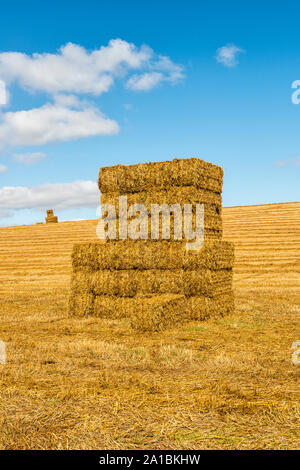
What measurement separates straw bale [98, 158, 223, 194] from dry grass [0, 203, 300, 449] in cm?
309

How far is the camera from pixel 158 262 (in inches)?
362

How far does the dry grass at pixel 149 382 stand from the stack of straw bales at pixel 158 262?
0.54 metres

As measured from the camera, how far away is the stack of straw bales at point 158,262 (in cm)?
905

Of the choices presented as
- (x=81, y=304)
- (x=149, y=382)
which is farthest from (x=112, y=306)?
(x=149, y=382)

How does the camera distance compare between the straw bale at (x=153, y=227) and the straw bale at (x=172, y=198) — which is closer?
the straw bale at (x=153, y=227)

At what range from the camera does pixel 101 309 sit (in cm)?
963

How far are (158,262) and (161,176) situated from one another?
78.1 inches

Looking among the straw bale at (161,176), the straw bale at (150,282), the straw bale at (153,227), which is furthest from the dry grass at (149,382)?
the straw bale at (161,176)

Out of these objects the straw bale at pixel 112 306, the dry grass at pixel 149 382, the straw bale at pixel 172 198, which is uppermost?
the straw bale at pixel 172 198

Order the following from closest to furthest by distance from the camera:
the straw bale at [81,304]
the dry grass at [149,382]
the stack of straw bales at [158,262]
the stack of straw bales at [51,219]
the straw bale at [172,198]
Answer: the dry grass at [149,382]
the stack of straw bales at [158,262]
the straw bale at [172,198]
the straw bale at [81,304]
the stack of straw bales at [51,219]

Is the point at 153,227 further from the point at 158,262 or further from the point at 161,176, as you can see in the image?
the point at 161,176

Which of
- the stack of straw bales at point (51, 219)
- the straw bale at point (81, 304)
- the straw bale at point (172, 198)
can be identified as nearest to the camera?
the straw bale at point (172, 198)

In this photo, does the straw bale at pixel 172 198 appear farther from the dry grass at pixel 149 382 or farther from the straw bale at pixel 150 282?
the dry grass at pixel 149 382

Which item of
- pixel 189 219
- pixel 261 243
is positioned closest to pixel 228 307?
pixel 189 219
